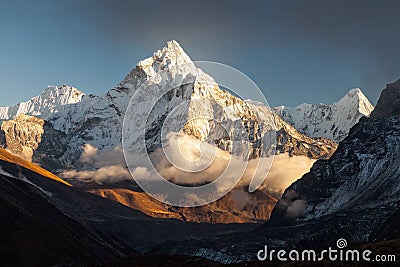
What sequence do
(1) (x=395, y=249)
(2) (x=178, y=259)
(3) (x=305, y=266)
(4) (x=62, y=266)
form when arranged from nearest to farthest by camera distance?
(3) (x=305, y=266), (1) (x=395, y=249), (2) (x=178, y=259), (4) (x=62, y=266)

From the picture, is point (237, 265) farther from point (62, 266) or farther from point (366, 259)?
point (62, 266)

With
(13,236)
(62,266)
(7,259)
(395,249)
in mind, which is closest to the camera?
(395,249)

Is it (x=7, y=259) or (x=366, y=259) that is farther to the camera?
(x=7, y=259)

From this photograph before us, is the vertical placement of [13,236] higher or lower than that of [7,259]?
higher

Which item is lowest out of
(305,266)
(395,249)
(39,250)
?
(305,266)

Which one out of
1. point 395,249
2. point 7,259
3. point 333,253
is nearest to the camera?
point 395,249

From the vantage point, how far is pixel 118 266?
13075cm

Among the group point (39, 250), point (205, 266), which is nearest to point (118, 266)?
point (205, 266)

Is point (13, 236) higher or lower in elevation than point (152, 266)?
higher

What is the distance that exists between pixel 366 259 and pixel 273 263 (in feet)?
68.3

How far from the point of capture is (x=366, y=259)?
101 m

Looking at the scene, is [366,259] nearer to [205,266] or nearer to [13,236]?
[205,266]

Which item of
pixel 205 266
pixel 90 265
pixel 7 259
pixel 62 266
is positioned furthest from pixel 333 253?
pixel 7 259

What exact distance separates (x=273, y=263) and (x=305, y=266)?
49.9 ft
